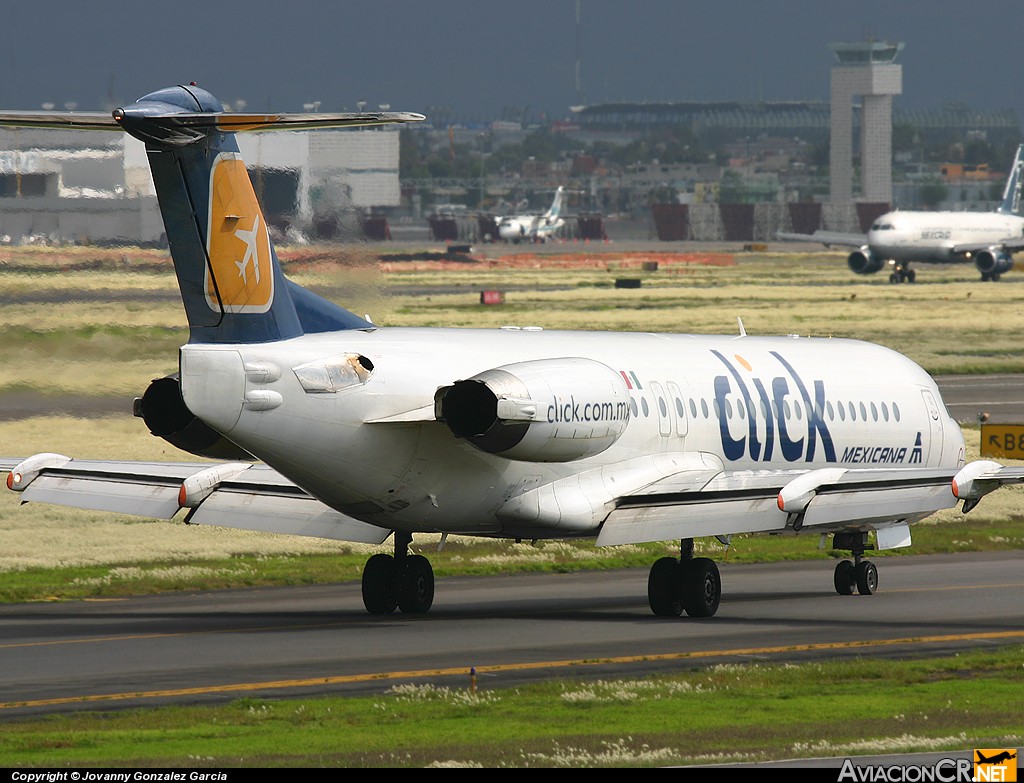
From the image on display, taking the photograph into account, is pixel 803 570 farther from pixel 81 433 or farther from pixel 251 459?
pixel 81 433

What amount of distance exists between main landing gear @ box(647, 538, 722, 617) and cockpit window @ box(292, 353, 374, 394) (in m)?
5.63

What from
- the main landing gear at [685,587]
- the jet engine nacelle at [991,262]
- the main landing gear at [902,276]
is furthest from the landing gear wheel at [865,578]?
the jet engine nacelle at [991,262]

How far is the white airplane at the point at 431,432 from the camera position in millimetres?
22422

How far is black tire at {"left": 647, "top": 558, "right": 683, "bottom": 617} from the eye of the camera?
87.4 feet

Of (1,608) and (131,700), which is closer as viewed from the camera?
(131,700)

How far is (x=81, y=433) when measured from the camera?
1561 inches

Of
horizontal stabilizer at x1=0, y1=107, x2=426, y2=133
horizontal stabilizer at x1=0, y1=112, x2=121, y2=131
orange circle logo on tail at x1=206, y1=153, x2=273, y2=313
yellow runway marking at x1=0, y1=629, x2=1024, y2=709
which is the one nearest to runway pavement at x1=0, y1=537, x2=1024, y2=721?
yellow runway marking at x1=0, y1=629, x2=1024, y2=709

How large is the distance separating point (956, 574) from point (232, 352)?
1428 cm

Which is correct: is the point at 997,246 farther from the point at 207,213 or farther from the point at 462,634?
the point at 207,213

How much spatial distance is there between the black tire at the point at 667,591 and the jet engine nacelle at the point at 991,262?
347 feet

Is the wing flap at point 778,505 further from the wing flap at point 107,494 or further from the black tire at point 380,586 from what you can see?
the wing flap at point 107,494

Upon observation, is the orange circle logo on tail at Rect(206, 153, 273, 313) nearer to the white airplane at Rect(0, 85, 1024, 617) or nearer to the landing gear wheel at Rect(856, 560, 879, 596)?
the white airplane at Rect(0, 85, 1024, 617)

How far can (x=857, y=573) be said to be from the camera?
1157 inches

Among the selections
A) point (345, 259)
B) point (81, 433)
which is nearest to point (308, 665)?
point (345, 259)
